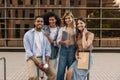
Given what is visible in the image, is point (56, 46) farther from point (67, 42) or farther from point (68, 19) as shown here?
point (68, 19)

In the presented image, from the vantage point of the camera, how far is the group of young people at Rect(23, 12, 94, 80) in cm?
704

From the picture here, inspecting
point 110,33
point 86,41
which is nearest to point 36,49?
point 86,41

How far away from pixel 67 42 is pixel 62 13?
54.4 feet

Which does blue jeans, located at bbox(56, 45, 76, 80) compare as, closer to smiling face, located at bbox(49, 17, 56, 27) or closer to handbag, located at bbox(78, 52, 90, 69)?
handbag, located at bbox(78, 52, 90, 69)

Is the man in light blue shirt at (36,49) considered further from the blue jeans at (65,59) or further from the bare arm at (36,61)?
the blue jeans at (65,59)

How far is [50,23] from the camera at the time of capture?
772cm

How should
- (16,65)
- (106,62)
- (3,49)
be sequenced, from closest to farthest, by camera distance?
(16,65), (106,62), (3,49)

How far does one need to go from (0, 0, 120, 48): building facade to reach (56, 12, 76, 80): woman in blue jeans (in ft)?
53.6

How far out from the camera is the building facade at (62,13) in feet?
78.5

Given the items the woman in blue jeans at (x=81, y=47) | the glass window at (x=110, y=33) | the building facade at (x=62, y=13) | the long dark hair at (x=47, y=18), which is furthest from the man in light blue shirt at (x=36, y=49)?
the glass window at (x=110, y=33)

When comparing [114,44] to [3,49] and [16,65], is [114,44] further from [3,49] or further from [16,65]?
[16,65]

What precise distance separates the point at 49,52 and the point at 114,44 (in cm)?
1660

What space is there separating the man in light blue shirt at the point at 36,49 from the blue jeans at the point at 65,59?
0.37 metres

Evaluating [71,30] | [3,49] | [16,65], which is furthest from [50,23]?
[3,49]
